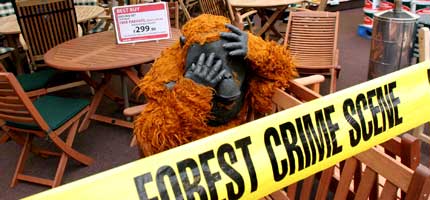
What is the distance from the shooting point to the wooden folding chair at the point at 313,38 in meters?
3.27

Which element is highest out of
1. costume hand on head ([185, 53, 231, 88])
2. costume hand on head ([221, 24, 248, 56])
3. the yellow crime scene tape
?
costume hand on head ([221, 24, 248, 56])

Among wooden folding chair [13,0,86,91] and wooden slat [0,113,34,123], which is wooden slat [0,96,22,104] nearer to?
wooden slat [0,113,34,123]

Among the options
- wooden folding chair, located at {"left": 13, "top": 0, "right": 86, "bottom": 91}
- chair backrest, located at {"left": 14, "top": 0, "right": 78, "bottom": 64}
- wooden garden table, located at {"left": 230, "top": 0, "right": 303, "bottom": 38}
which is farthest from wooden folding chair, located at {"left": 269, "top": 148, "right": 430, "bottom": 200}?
wooden garden table, located at {"left": 230, "top": 0, "right": 303, "bottom": 38}

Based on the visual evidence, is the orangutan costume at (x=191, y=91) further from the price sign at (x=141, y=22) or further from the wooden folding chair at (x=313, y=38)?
the wooden folding chair at (x=313, y=38)

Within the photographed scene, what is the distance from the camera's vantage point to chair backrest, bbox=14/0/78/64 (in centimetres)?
318

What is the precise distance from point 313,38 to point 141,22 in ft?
5.38

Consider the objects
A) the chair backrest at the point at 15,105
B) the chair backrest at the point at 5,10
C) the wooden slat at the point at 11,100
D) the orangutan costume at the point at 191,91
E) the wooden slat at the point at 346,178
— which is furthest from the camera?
the chair backrest at the point at 5,10

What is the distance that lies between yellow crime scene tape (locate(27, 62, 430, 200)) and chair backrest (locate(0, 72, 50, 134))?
4.82 ft

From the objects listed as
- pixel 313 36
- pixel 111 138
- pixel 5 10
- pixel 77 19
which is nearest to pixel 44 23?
pixel 77 19

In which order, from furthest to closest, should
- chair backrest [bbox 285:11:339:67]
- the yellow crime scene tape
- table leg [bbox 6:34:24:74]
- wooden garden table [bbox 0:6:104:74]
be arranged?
table leg [bbox 6:34:24:74], wooden garden table [bbox 0:6:104:74], chair backrest [bbox 285:11:339:67], the yellow crime scene tape

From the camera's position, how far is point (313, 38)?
3.39 m

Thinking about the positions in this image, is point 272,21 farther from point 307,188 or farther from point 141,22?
point 307,188

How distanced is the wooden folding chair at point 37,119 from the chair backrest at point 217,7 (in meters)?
2.08

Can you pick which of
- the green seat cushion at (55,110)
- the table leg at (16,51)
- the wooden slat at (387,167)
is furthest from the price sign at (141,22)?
the wooden slat at (387,167)
